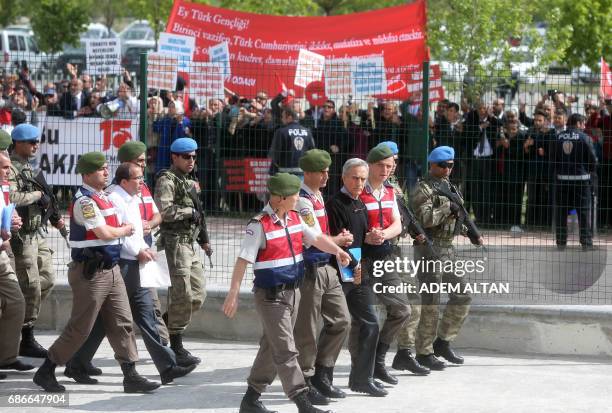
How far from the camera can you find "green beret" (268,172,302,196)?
7730 mm

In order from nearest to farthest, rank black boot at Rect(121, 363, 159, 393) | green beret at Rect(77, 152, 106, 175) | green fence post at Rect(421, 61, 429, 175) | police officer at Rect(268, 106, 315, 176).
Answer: green beret at Rect(77, 152, 106, 175) → black boot at Rect(121, 363, 159, 393) → green fence post at Rect(421, 61, 429, 175) → police officer at Rect(268, 106, 315, 176)

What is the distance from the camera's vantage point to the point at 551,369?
9.48 meters

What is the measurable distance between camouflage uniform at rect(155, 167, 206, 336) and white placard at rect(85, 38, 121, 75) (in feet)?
16.1

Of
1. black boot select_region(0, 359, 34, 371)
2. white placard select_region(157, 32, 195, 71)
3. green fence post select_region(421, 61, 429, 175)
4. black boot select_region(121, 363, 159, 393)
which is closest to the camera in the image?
black boot select_region(121, 363, 159, 393)

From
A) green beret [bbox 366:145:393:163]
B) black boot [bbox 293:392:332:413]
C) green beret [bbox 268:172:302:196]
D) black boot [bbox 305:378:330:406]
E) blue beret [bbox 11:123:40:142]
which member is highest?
blue beret [bbox 11:123:40:142]

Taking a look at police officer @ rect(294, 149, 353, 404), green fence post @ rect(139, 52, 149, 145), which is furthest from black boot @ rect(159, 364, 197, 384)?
green fence post @ rect(139, 52, 149, 145)

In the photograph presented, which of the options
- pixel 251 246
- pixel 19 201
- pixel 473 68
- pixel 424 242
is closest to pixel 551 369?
pixel 424 242

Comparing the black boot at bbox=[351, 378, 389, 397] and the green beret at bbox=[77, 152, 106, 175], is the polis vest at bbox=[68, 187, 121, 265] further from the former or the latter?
the black boot at bbox=[351, 378, 389, 397]

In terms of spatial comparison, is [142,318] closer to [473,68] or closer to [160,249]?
[160,249]

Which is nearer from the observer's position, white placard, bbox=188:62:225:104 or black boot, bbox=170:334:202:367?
black boot, bbox=170:334:202:367

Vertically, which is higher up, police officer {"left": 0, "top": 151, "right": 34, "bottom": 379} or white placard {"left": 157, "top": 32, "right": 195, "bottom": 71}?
white placard {"left": 157, "top": 32, "right": 195, "bottom": 71}

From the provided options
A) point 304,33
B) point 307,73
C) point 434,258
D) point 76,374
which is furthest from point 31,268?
point 304,33

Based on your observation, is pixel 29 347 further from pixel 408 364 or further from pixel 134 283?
pixel 408 364

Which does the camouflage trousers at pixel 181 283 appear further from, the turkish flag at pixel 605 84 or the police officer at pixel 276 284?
the turkish flag at pixel 605 84
